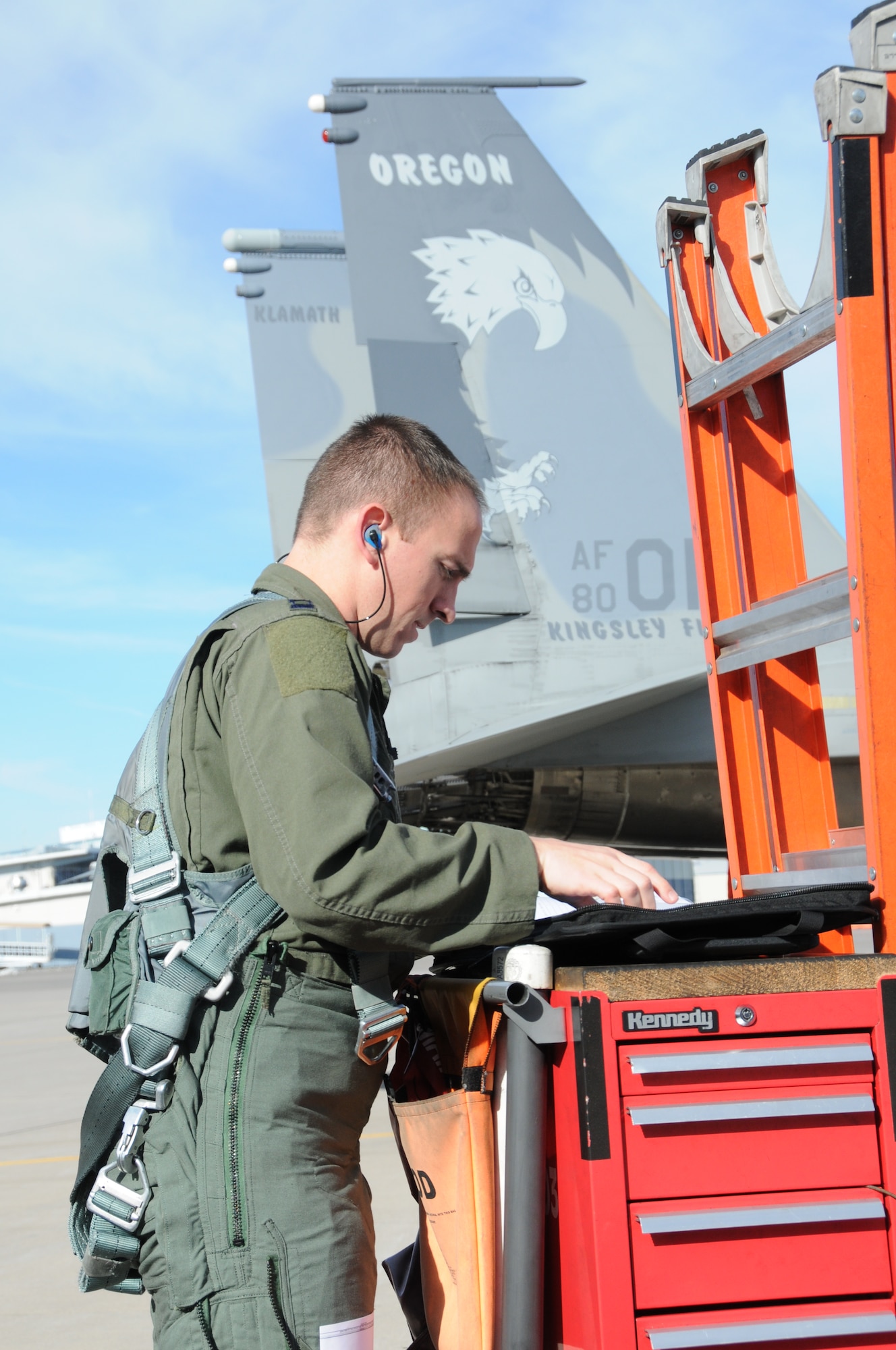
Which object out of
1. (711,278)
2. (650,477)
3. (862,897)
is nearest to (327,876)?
(862,897)

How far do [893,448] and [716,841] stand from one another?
6943 millimetres

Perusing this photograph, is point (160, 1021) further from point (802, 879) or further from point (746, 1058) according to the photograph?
point (802, 879)

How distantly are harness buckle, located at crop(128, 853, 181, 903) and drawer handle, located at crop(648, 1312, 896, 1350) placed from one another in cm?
82

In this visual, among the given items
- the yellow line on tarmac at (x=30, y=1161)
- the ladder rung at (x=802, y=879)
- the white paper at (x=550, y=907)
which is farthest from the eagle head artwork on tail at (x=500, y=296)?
the white paper at (x=550, y=907)

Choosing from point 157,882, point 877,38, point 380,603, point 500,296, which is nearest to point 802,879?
point 380,603

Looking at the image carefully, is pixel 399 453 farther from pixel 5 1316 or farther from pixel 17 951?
pixel 17 951

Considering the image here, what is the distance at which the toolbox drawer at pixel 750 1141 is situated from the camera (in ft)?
4.65

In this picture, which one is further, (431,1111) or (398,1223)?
(398,1223)

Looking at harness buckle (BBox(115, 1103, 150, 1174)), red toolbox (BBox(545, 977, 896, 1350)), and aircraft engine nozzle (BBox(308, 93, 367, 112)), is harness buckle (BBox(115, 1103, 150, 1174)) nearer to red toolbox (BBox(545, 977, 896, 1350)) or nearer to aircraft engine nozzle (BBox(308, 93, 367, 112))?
red toolbox (BBox(545, 977, 896, 1350))

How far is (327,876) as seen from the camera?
1.44 m

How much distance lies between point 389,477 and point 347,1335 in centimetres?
115

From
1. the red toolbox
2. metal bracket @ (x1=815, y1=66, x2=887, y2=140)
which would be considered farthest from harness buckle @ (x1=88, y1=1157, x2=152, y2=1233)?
metal bracket @ (x1=815, y1=66, x2=887, y2=140)

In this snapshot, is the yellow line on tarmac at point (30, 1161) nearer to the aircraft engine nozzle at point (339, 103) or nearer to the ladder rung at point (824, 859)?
the ladder rung at point (824, 859)

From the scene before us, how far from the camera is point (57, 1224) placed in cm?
430
